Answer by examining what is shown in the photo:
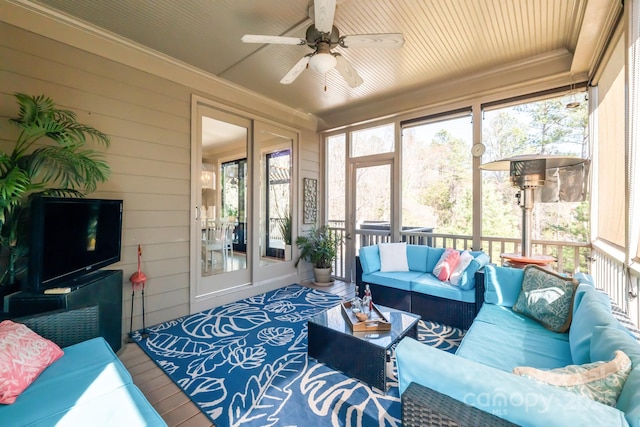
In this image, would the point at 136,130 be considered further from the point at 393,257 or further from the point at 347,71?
the point at 393,257

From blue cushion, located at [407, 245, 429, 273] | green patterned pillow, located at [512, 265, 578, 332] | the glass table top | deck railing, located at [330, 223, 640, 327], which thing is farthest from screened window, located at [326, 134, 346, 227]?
green patterned pillow, located at [512, 265, 578, 332]

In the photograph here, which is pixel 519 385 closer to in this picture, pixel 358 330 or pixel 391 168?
pixel 358 330

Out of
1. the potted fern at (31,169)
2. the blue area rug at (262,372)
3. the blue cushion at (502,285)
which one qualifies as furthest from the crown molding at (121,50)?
the blue cushion at (502,285)

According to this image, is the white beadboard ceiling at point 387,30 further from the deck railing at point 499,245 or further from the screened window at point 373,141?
the deck railing at point 499,245

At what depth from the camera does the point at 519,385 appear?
825 mm

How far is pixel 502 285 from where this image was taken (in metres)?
2.48

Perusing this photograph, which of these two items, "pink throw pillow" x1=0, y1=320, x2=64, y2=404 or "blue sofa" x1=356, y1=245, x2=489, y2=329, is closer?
"pink throw pillow" x1=0, y1=320, x2=64, y2=404

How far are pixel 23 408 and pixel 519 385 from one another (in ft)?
6.42

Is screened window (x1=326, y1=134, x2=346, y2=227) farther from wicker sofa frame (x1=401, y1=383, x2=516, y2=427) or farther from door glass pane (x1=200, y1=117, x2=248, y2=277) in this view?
wicker sofa frame (x1=401, y1=383, x2=516, y2=427)

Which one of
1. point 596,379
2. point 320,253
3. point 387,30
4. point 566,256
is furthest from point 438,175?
point 596,379

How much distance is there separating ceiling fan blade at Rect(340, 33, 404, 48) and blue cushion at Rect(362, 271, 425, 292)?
246cm

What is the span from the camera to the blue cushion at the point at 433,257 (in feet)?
11.6

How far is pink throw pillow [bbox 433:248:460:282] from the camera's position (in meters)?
3.16

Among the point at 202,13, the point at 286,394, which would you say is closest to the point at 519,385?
the point at 286,394
